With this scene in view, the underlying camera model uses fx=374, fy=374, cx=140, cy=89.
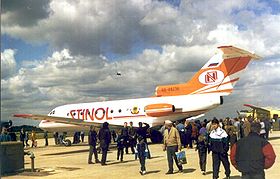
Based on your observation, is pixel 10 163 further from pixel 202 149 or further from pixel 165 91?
pixel 165 91

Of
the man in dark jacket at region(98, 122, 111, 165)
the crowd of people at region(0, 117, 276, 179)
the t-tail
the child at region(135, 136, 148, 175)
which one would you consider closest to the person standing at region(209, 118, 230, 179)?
the crowd of people at region(0, 117, 276, 179)

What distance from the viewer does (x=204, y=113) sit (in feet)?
84.0

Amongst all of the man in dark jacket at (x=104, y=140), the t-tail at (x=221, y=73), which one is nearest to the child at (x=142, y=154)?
the man in dark jacket at (x=104, y=140)

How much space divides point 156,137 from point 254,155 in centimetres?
2122

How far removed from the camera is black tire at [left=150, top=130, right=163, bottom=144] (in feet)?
88.5

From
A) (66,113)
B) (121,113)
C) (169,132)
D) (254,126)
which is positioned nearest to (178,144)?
(169,132)

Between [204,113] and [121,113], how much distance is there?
5.93 meters

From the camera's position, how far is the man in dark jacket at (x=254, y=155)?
239 inches

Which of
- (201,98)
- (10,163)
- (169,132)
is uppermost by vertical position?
(201,98)

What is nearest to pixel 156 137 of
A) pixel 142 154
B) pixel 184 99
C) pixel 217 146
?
pixel 184 99

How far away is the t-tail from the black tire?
141 inches

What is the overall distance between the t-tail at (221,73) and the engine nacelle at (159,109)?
7.83ft

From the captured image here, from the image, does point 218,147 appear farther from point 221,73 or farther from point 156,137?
point 156,137

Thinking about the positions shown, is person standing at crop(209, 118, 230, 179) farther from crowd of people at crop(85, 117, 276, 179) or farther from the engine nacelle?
the engine nacelle
